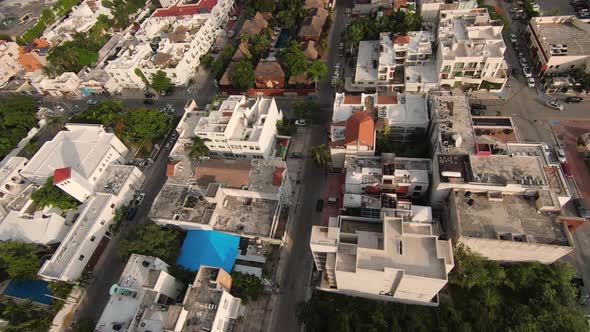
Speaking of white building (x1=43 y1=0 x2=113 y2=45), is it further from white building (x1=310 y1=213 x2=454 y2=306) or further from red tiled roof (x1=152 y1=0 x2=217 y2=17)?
white building (x1=310 y1=213 x2=454 y2=306)

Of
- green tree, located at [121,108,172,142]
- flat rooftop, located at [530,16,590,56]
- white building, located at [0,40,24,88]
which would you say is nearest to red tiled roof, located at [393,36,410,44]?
flat rooftop, located at [530,16,590,56]

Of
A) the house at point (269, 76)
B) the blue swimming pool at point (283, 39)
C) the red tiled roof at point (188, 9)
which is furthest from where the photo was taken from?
the red tiled roof at point (188, 9)

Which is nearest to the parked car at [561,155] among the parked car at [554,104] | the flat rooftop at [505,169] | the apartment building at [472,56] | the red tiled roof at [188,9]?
the parked car at [554,104]

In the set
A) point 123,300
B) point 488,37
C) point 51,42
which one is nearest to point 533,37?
point 488,37

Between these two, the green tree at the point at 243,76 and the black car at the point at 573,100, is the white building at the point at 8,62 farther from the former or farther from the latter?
the black car at the point at 573,100

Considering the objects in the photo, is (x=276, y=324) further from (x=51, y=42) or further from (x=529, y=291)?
(x=51, y=42)

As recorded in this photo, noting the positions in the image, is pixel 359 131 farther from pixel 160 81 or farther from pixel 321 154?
pixel 160 81
